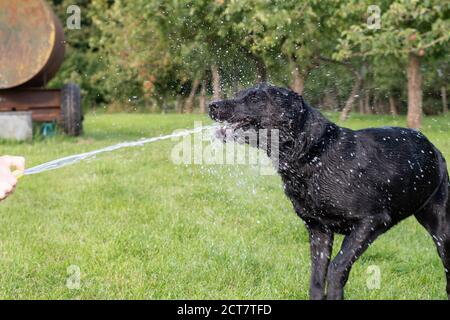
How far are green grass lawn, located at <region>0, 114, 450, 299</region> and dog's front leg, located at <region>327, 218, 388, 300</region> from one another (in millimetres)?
697

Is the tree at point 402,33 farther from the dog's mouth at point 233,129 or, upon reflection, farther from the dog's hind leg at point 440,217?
the dog's mouth at point 233,129

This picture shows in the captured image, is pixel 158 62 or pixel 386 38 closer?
pixel 386 38

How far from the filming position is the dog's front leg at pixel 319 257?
3.40 meters

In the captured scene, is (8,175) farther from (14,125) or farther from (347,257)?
(14,125)

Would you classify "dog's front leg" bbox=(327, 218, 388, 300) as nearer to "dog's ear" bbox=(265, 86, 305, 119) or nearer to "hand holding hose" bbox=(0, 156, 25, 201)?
"dog's ear" bbox=(265, 86, 305, 119)

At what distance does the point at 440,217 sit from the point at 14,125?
29.4 ft

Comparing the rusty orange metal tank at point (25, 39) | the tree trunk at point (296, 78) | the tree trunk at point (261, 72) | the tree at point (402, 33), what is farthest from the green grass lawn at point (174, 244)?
the tree at point (402, 33)

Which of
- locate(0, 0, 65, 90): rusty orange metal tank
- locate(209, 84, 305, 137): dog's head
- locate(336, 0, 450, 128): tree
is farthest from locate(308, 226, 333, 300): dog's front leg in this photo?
locate(0, 0, 65, 90): rusty orange metal tank

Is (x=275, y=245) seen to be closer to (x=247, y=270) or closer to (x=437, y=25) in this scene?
(x=247, y=270)

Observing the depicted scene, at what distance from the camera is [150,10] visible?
14.2 m

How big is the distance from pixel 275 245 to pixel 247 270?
0.65 m

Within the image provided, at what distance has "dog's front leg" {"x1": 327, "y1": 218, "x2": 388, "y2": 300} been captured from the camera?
3166 mm

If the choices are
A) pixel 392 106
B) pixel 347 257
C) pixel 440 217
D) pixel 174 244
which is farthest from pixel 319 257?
pixel 392 106

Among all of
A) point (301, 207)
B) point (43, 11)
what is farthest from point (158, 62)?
point (301, 207)
